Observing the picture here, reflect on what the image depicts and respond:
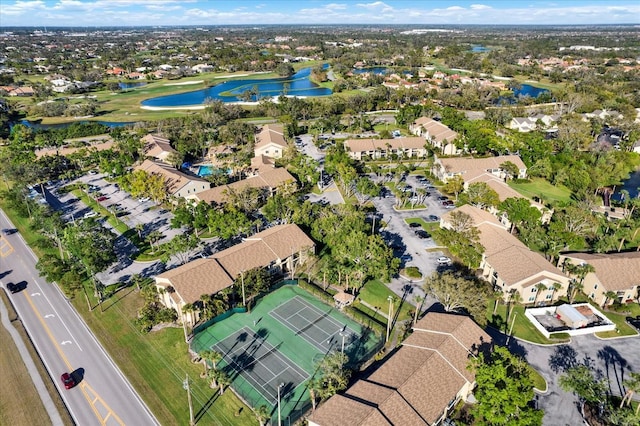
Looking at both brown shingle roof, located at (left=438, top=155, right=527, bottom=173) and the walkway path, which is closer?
the walkway path

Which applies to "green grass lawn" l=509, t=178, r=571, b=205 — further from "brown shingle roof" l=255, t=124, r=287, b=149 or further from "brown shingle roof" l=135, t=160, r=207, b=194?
"brown shingle roof" l=135, t=160, r=207, b=194

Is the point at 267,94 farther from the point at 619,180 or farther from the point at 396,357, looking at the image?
the point at 396,357

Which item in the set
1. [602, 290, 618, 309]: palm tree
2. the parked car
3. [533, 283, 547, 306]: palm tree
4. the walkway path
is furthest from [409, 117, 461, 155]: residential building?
the walkway path

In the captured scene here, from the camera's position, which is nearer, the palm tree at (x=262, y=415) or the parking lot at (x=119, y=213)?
the palm tree at (x=262, y=415)

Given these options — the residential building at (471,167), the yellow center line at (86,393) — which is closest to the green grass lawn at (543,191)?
the residential building at (471,167)

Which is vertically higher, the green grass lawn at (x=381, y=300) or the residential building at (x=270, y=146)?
the residential building at (x=270, y=146)

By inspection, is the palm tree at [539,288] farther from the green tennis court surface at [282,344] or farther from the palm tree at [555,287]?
the green tennis court surface at [282,344]

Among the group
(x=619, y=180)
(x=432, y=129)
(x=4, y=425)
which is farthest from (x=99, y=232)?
(x=619, y=180)

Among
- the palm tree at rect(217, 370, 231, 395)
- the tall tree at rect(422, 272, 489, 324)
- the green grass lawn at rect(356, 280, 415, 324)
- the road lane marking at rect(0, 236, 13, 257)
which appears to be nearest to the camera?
the palm tree at rect(217, 370, 231, 395)
